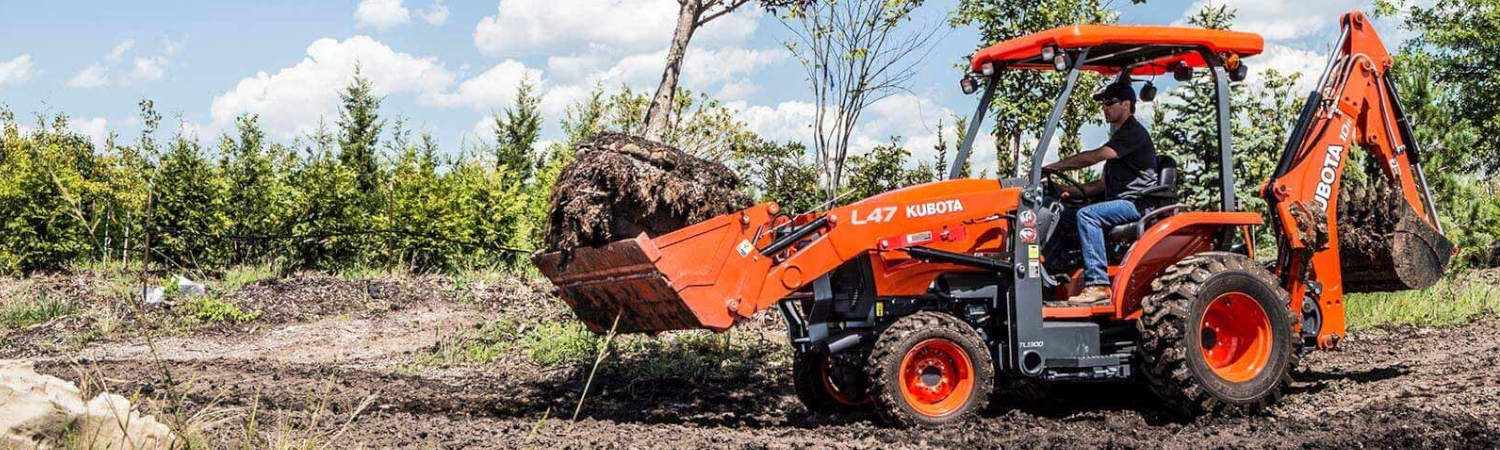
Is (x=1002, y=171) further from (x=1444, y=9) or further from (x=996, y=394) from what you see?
(x=1444, y=9)

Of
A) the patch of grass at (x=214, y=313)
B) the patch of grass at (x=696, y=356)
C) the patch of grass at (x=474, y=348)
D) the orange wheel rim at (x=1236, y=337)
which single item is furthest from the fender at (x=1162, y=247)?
the patch of grass at (x=214, y=313)

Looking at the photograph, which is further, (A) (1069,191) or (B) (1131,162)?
(A) (1069,191)

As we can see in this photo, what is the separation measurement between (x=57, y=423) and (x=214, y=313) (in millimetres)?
8793

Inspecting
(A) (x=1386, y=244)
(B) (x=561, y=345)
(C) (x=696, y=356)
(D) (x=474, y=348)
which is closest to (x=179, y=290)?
(D) (x=474, y=348)

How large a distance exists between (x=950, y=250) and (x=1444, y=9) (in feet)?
116

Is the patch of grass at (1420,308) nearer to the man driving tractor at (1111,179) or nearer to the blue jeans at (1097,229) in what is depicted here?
the man driving tractor at (1111,179)

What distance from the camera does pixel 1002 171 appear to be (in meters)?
15.1

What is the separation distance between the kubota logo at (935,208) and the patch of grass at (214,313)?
327 inches

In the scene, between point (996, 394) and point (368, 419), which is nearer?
point (368, 419)

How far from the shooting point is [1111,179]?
7.90 m

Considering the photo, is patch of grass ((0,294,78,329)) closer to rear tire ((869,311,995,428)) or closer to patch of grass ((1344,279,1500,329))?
rear tire ((869,311,995,428))

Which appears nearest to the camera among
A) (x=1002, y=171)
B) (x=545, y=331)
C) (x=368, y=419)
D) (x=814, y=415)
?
(x=368, y=419)

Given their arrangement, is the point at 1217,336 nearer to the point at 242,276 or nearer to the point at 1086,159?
the point at 1086,159

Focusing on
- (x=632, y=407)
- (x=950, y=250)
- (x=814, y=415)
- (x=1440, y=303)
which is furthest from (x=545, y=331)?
(x=1440, y=303)
